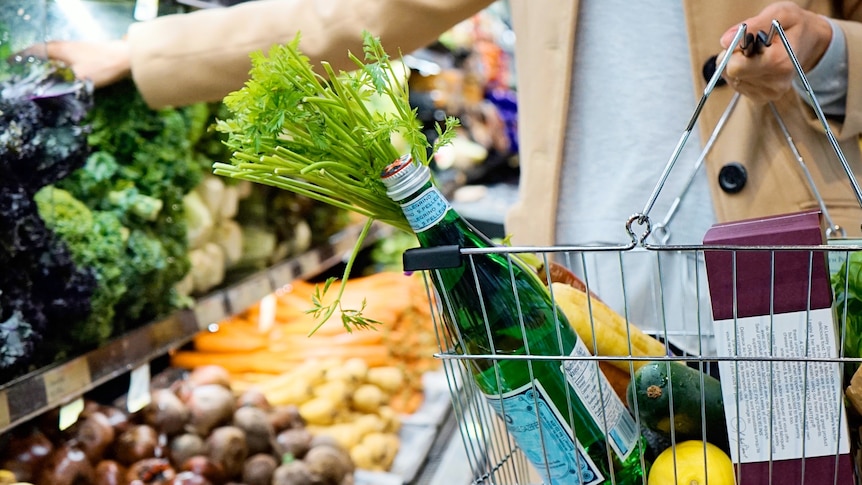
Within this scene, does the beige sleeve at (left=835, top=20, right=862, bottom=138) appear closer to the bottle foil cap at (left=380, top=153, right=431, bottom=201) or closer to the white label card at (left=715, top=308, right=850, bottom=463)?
the white label card at (left=715, top=308, right=850, bottom=463)

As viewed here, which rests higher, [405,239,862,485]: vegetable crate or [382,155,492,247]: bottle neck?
[382,155,492,247]: bottle neck

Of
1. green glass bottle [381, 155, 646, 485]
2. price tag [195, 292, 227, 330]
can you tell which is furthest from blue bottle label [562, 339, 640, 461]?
price tag [195, 292, 227, 330]

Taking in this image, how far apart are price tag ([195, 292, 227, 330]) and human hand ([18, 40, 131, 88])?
0.49 metres

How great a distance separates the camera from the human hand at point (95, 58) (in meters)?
1.26

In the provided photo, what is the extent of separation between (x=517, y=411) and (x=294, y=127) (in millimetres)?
312

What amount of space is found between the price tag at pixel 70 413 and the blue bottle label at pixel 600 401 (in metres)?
0.99

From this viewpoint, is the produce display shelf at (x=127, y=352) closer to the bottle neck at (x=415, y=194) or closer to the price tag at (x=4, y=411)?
the price tag at (x=4, y=411)

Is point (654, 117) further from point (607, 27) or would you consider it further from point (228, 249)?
point (228, 249)

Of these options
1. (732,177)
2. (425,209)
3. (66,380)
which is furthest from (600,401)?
(66,380)

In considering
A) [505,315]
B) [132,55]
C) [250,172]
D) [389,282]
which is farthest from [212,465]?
[389,282]

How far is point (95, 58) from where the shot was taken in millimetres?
1313

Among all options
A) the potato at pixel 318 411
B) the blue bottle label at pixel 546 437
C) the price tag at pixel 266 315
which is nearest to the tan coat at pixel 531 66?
the blue bottle label at pixel 546 437

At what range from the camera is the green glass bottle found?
0.66 meters

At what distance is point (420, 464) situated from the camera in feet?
6.43
